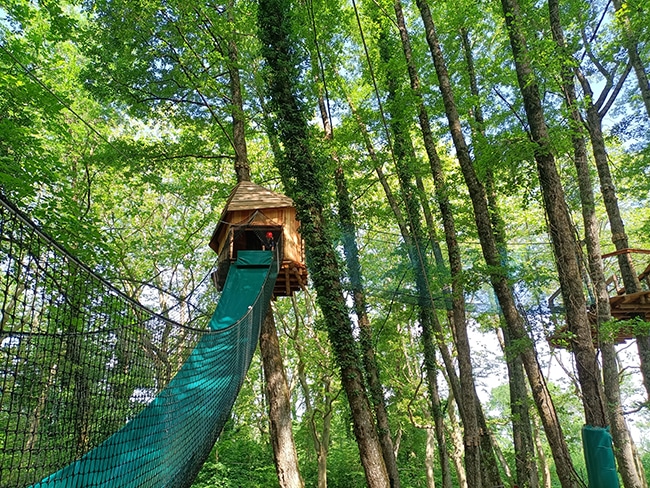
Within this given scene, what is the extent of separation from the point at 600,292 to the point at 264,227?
350 cm

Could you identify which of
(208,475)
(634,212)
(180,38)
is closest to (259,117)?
(180,38)

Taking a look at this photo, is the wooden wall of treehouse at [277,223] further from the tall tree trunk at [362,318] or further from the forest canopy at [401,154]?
the tall tree trunk at [362,318]

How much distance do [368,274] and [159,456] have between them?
13.7 feet

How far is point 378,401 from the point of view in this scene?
4.51 meters

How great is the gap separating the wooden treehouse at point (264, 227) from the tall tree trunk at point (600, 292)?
279 cm

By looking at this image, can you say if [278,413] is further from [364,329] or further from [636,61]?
[636,61]

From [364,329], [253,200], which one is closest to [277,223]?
[253,200]

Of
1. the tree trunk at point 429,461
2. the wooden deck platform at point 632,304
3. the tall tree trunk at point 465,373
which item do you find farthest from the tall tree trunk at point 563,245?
the tree trunk at point 429,461

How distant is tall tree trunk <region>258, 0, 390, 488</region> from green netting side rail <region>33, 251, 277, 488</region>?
0.81 m

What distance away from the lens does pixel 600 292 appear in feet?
13.5

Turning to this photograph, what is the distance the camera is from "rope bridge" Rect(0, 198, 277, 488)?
4.30ft

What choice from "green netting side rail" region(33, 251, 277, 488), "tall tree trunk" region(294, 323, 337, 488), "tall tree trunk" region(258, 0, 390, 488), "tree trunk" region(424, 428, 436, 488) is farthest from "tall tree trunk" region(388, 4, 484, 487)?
"tree trunk" region(424, 428, 436, 488)

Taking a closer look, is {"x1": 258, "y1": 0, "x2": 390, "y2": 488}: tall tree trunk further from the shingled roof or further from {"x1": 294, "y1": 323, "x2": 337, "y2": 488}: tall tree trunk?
{"x1": 294, "y1": 323, "x2": 337, "y2": 488}: tall tree trunk

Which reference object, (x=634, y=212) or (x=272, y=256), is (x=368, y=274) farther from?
(x=634, y=212)
